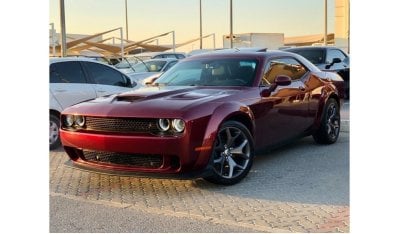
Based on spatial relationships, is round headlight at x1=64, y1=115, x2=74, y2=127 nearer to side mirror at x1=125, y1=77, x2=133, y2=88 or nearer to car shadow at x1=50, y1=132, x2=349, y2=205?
car shadow at x1=50, y1=132, x2=349, y2=205

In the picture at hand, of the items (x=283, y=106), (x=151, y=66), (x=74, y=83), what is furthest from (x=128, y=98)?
(x=151, y=66)

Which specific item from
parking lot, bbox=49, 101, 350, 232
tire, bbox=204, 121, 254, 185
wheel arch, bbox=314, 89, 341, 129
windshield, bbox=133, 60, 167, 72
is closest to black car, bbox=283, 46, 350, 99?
windshield, bbox=133, 60, 167, 72

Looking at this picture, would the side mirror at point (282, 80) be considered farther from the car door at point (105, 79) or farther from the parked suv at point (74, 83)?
the parked suv at point (74, 83)

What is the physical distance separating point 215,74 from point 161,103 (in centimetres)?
139

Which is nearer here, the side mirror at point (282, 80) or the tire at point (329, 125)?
the side mirror at point (282, 80)

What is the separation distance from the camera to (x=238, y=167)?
18.6 feet

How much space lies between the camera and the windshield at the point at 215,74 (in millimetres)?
6375

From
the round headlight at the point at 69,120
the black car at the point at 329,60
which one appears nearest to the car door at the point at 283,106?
the round headlight at the point at 69,120

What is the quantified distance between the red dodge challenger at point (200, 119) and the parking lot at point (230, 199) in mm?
275

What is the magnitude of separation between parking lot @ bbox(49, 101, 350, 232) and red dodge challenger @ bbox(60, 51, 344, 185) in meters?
0.28

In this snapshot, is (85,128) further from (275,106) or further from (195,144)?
(275,106)

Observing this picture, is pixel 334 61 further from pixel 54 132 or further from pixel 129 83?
pixel 54 132

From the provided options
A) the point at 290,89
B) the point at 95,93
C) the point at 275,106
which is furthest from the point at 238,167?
the point at 95,93

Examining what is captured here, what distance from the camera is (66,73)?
338 inches
